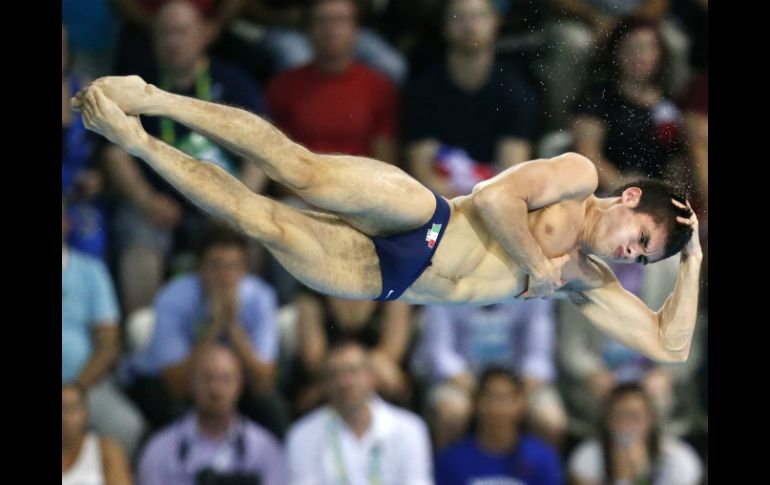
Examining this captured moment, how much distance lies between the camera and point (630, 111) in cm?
509

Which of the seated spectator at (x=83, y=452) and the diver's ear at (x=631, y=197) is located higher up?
the diver's ear at (x=631, y=197)

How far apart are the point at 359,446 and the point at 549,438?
3.06ft

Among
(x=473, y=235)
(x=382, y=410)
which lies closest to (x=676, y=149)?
(x=473, y=235)

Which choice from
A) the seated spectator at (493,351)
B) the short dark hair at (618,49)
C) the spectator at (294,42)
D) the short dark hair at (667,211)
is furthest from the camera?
the spectator at (294,42)

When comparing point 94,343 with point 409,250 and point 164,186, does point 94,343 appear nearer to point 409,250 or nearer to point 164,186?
point 164,186

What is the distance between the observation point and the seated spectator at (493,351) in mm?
5844

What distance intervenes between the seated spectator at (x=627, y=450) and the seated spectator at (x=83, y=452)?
215 centimetres

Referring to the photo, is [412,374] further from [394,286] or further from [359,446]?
[394,286]

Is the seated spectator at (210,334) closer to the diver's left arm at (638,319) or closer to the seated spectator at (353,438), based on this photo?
the seated spectator at (353,438)

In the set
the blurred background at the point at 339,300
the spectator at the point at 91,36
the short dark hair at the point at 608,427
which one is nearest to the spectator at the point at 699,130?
the blurred background at the point at 339,300

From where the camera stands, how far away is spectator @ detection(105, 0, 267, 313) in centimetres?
561

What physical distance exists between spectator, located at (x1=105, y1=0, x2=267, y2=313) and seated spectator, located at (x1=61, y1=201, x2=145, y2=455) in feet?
0.39

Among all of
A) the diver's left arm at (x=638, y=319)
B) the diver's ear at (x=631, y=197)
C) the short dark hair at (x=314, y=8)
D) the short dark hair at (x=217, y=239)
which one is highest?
the short dark hair at (x=314, y=8)

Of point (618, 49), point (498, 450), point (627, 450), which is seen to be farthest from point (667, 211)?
point (627, 450)
